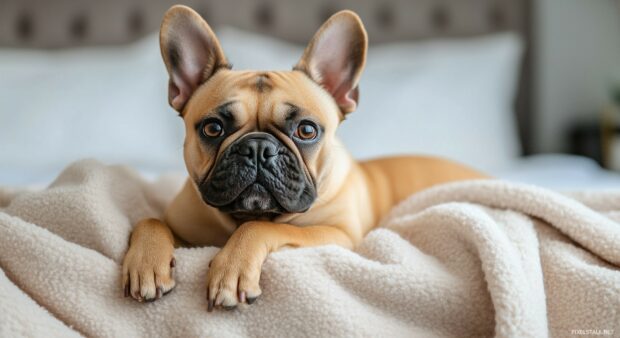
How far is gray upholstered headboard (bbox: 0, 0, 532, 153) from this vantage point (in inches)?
97.5

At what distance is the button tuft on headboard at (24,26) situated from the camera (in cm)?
249

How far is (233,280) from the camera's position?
28.3 inches

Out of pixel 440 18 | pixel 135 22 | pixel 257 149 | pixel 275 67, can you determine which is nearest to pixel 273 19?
pixel 275 67

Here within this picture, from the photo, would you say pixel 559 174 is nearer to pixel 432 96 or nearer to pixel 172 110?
pixel 432 96

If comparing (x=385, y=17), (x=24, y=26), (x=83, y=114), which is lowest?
(x=83, y=114)

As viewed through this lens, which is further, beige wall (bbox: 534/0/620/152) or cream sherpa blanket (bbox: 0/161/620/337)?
beige wall (bbox: 534/0/620/152)

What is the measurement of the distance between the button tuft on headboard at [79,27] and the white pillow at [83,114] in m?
0.30

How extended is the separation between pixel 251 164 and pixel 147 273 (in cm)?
22

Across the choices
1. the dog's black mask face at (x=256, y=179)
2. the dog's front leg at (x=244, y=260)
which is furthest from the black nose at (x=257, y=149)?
the dog's front leg at (x=244, y=260)

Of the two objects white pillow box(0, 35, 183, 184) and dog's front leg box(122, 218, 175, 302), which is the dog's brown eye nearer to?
dog's front leg box(122, 218, 175, 302)

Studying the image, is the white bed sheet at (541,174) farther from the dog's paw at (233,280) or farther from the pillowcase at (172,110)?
the dog's paw at (233,280)

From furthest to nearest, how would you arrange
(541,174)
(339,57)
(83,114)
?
(83,114) < (541,174) < (339,57)

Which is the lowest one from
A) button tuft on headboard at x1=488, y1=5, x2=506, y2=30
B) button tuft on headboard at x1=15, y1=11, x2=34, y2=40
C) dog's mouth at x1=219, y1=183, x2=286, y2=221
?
button tuft on headboard at x1=15, y1=11, x2=34, y2=40

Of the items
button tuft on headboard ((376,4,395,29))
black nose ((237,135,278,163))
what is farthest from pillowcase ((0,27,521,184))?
black nose ((237,135,278,163))
